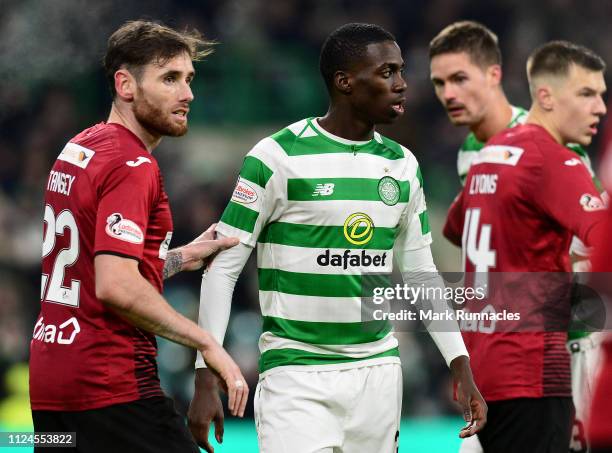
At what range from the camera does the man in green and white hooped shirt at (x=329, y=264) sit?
4.18 metres

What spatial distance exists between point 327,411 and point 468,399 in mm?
579

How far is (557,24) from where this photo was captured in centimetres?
1259

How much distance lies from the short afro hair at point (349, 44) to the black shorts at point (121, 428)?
1.54 metres

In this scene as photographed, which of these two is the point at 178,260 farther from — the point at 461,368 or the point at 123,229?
the point at 461,368

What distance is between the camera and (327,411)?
417 centimetres

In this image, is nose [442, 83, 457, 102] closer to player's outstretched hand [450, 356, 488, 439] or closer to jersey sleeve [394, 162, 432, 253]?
jersey sleeve [394, 162, 432, 253]

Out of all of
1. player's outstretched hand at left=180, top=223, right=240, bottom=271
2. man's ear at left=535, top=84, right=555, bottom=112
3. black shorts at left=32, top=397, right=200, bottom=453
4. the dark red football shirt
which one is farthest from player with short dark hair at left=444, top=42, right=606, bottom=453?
the dark red football shirt

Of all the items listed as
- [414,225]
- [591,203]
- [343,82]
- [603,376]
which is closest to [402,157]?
[414,225]

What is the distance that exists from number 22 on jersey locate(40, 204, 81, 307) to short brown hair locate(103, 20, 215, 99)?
566 millimetres

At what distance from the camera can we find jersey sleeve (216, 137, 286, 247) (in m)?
4.21

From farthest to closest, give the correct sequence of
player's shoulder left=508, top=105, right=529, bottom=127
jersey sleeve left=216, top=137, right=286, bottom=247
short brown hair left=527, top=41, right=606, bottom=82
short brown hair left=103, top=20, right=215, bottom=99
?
1. player's shoulder left=508, top=105, right=529, bottom=127
2. short brown hair left=527, top=41, right=606, bottom=82
3. jersey sleeve left=216, top=137, right=286, bottom=247
4. short brown hair left=103, top=20, right=215, bottom=99

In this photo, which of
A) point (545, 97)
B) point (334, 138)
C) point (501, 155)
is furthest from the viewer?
point (545, 97)

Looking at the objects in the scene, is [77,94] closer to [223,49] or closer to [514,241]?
[223,49]

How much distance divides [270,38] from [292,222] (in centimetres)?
830
